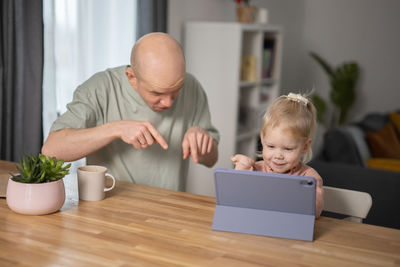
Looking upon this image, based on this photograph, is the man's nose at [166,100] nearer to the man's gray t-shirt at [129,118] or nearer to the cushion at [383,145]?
the man's gray t-shirt at [129,118]

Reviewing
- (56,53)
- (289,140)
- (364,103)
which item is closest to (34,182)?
(289,140)

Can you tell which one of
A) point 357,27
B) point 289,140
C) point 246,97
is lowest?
point 246,97

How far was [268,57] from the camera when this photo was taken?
180 inches

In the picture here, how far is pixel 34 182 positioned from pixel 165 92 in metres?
0.58

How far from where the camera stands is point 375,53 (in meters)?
5.49

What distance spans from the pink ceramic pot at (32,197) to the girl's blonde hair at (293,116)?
26.0 inches

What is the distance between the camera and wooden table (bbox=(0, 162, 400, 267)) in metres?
1.13

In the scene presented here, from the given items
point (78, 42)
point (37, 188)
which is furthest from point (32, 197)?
point (78, 42)

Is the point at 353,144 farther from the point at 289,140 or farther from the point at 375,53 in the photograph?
the point at 289,140

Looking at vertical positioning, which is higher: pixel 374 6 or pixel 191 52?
pixel 374 6

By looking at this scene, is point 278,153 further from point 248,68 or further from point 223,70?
point 248,68

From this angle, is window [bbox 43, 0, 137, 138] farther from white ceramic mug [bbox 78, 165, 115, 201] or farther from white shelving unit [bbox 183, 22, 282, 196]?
white ceramic mug [bbox 78, 165, 115, 201]

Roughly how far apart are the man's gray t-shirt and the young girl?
0.59 m

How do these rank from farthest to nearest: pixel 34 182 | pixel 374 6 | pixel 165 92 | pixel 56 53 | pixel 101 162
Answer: pixel 374 6
pixel 56 53
pixel 101 162
pixel 165 92
pixel 34 182
